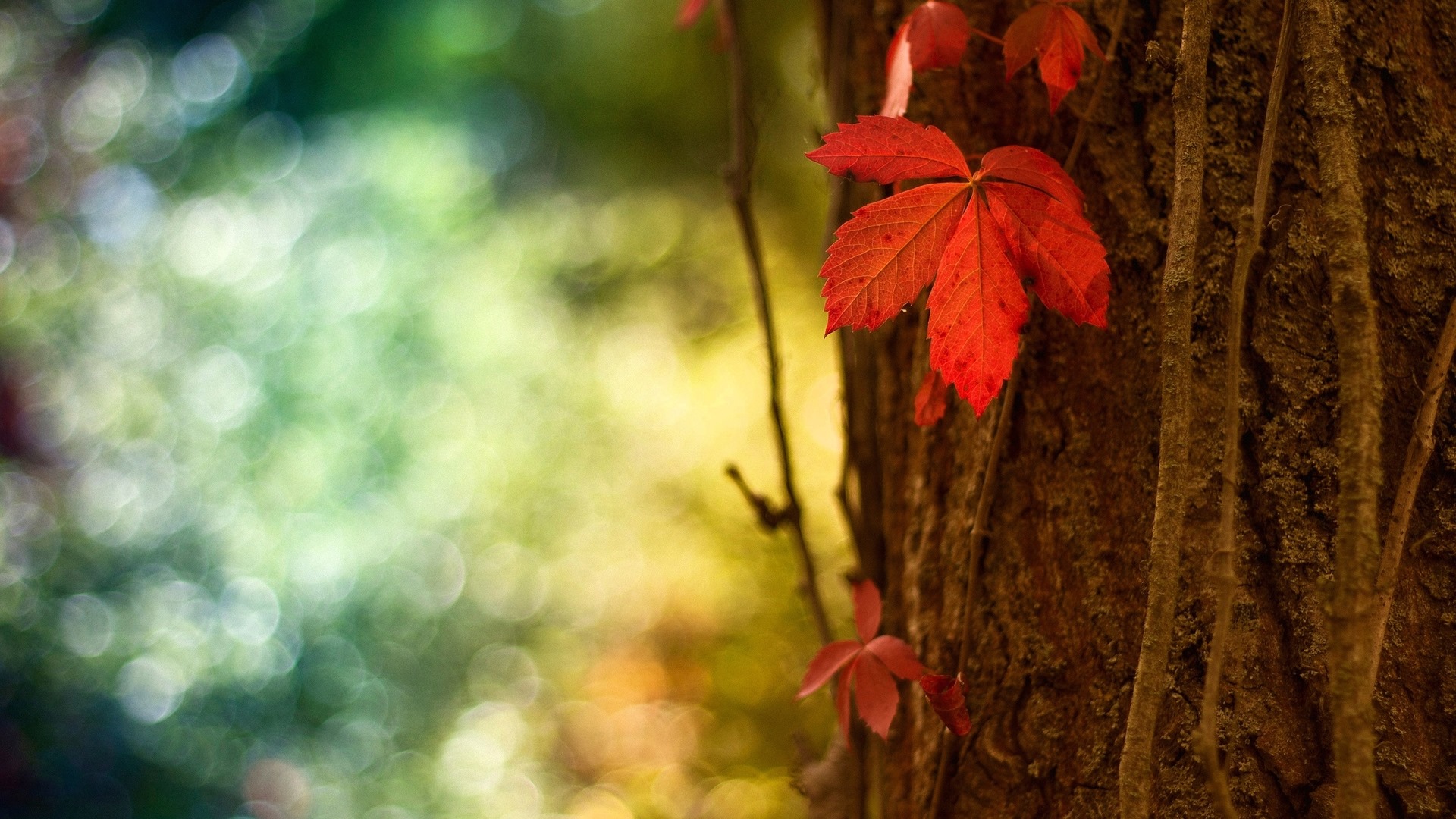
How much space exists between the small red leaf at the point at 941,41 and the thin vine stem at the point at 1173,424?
0.13 meters

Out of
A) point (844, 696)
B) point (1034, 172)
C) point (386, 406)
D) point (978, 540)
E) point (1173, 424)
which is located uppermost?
point (1034, 172)

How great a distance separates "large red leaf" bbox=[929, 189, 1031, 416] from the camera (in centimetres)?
49

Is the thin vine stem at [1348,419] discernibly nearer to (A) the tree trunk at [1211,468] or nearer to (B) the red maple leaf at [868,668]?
(A) the tree trunk at [1211,468]

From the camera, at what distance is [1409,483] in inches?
18.8

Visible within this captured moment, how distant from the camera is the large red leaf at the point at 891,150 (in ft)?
1.64

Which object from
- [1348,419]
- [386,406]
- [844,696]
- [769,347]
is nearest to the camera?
[1348,419]

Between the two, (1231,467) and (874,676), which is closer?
(1231,467)

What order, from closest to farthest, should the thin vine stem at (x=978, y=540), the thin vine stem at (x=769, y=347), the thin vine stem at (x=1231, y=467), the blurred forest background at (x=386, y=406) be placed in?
the thin vine stem at (x=1231, y=467), the thin vine stem at (x=978, y=540), the thin vine stem at (x=769, y=347), the blurred forest background at (x=386, y=406)

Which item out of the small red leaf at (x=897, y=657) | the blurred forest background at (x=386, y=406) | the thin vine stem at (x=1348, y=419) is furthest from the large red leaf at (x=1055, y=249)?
the blurred forest background at (x=386, y=406)

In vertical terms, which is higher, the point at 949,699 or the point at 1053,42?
the point at 1053,42

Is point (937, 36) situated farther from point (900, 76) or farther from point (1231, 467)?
point (1231, 467)

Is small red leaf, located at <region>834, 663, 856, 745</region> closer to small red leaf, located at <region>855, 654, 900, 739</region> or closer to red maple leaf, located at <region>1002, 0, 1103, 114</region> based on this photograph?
small red leaf, located at <region>855, 654, 900, 739</region>

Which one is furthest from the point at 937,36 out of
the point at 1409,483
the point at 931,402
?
the point at 1409,483

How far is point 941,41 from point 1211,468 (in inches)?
12.3
